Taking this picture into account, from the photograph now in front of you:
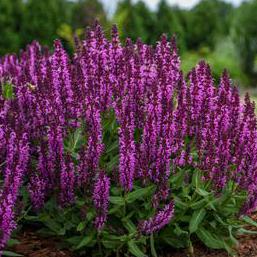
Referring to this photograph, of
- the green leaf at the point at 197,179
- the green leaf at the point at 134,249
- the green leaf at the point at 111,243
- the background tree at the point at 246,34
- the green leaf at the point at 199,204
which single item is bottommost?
the green leaf at the point at 134,249

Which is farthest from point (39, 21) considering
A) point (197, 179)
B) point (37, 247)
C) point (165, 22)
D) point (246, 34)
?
point (197, 179)

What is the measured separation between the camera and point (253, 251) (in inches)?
174

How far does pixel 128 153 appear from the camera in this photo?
3.66 metres

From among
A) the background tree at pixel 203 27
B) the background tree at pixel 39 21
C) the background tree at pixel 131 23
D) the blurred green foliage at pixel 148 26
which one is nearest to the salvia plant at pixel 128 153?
the blurred green foliage at pixel 148 26

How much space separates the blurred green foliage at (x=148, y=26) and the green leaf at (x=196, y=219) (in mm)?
14396

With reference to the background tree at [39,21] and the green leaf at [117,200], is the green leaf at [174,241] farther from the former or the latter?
the background tree at [39,21]

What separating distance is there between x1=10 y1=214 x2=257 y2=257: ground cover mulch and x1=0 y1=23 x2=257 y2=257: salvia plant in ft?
0.28

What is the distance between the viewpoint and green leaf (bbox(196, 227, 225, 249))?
4035 mm

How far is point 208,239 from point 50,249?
43.1 inches

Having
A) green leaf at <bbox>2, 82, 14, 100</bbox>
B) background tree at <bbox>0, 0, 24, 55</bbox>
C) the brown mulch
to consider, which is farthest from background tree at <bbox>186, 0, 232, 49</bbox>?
the brown mulch

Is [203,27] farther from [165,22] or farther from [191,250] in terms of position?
[191,250]

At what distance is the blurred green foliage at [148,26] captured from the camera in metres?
18.6

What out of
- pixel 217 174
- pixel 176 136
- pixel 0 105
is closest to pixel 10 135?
pixel 0 105

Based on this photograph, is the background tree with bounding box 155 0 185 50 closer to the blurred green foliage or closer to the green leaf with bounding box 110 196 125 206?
the blurred green foliage
